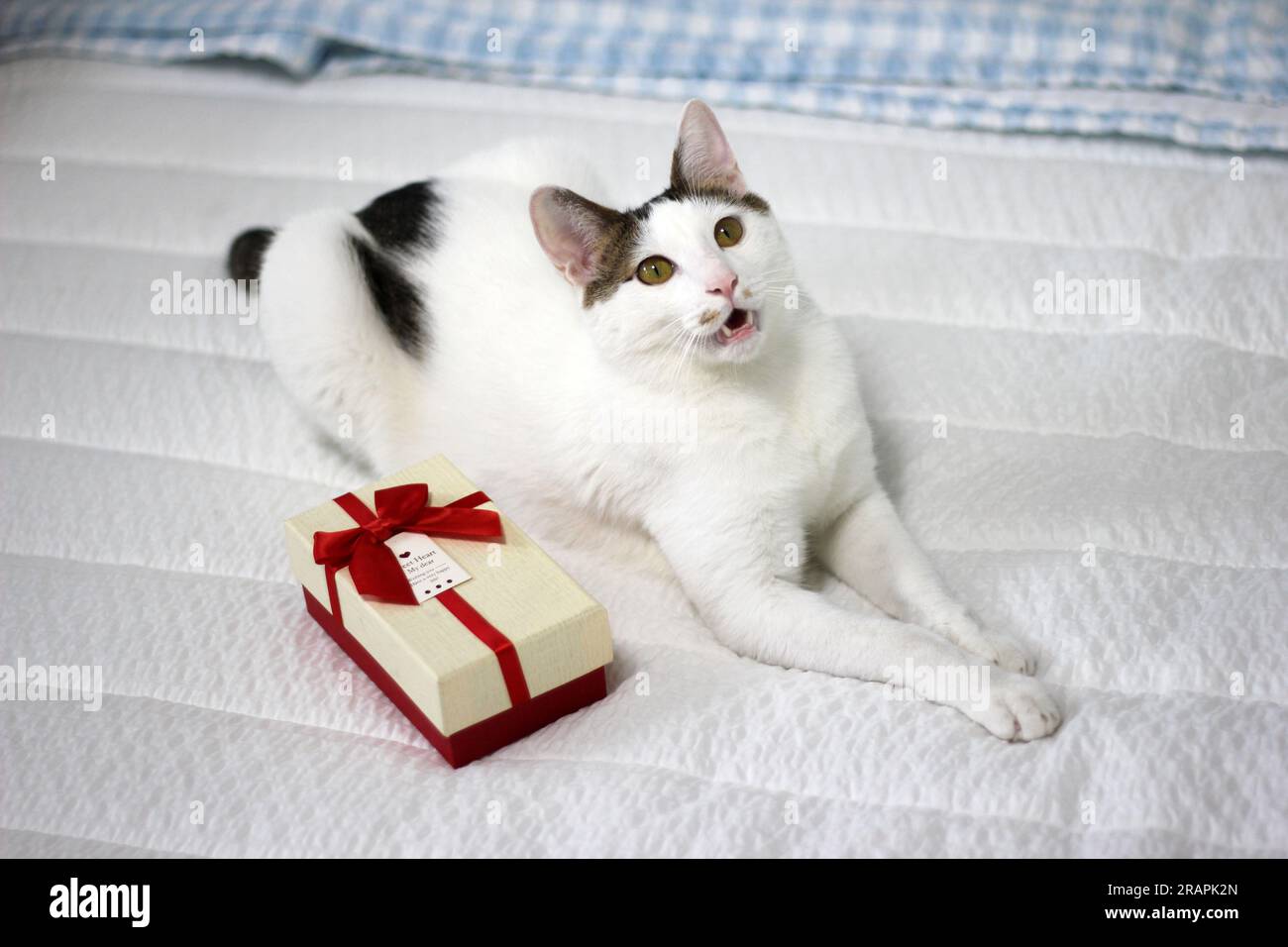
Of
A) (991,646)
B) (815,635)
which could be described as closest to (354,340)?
(815,635)

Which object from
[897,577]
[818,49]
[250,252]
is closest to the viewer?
[897,577]

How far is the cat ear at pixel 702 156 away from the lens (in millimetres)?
1506

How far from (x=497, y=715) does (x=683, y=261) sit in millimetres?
522

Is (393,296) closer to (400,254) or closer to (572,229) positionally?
(400,254)

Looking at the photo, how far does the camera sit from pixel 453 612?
4.61 feet

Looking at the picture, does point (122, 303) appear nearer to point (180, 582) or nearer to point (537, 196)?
point (180, 582)

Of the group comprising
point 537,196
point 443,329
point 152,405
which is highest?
point 537,196

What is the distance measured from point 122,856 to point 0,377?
3.27ft

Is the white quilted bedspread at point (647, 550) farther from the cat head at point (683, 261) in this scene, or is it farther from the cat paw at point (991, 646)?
the cat head at point (683, 261)

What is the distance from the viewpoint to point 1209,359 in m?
1.85

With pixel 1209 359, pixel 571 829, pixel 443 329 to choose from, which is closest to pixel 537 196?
pixel 443 329

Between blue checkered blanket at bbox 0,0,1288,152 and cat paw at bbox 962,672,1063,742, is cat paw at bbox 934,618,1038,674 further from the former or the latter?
blue checkered blanket at bbox 0,0,1288,152

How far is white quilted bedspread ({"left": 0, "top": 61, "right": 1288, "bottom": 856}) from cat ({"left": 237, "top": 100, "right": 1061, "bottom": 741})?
62mm

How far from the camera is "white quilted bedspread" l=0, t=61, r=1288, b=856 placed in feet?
4.29
